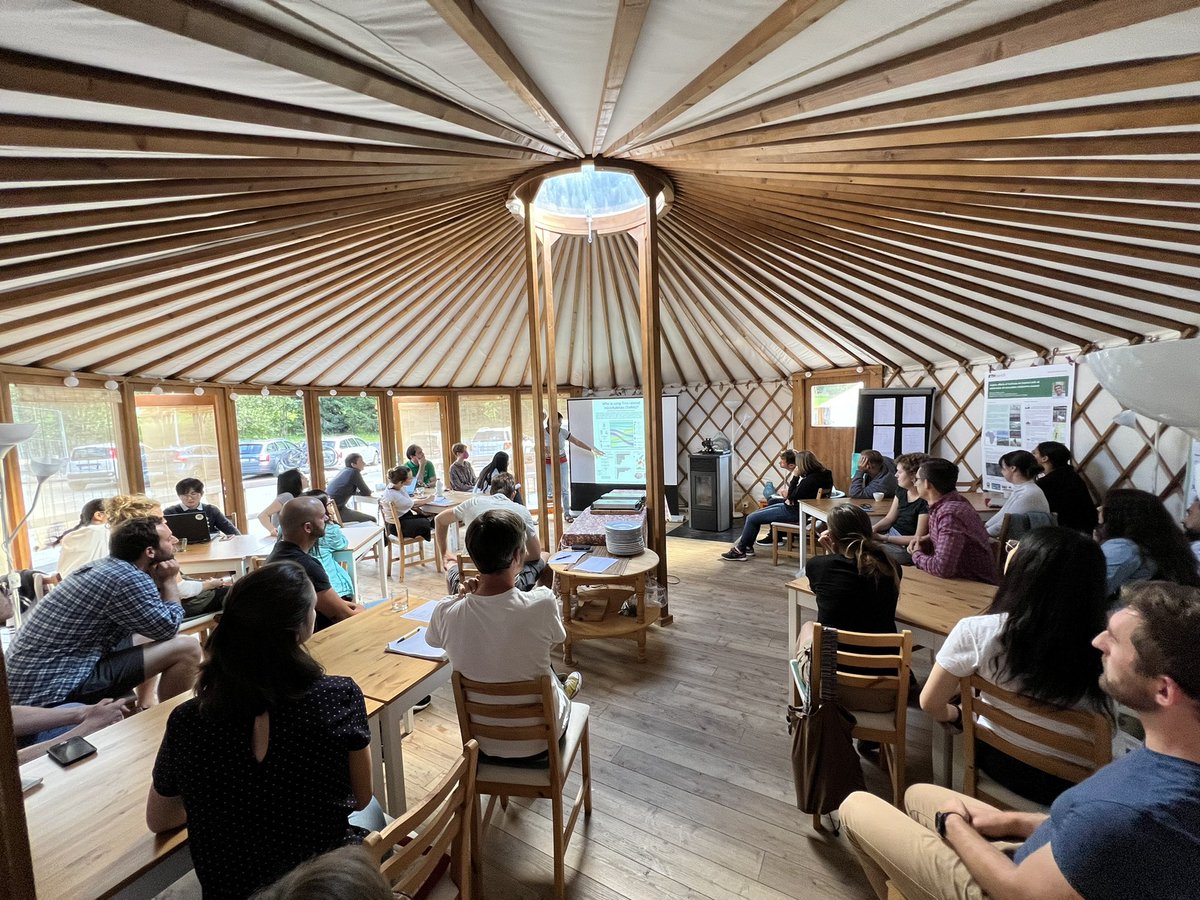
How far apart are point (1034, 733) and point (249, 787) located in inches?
73.9

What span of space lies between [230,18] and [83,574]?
2.02 metres

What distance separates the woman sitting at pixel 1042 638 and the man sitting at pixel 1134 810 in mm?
380

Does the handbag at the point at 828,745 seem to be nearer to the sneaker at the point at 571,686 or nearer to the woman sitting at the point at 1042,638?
the woman sitting at the point at 1042,638

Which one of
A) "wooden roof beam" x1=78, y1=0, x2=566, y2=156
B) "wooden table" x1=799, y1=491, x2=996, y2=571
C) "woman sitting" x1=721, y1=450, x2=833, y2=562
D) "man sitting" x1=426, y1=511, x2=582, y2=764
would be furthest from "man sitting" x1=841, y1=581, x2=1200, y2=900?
"woman sitting" x1=721, y1=450, x2=833, y2=562

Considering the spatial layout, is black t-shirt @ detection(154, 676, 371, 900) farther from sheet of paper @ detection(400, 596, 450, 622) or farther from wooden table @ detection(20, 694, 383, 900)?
sheet of paper @ detection(400, 596, 450, 622)

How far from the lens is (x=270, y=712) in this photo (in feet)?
3.40

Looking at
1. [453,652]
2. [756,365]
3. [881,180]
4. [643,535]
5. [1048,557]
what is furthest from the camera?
[756,365]

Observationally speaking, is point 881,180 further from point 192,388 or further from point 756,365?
point 192,388

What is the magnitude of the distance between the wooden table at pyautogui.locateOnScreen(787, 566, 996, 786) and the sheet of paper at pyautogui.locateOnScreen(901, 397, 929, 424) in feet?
11.8

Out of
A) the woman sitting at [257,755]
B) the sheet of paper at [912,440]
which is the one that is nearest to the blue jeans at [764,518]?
the sheet of paper at [912,440]

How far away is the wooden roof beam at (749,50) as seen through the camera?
4.28ft

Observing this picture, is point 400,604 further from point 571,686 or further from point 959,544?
point 959,544

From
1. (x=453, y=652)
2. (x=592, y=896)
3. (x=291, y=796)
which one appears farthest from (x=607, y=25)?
(x=592, y=896)

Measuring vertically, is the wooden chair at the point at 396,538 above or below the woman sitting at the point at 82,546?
below
